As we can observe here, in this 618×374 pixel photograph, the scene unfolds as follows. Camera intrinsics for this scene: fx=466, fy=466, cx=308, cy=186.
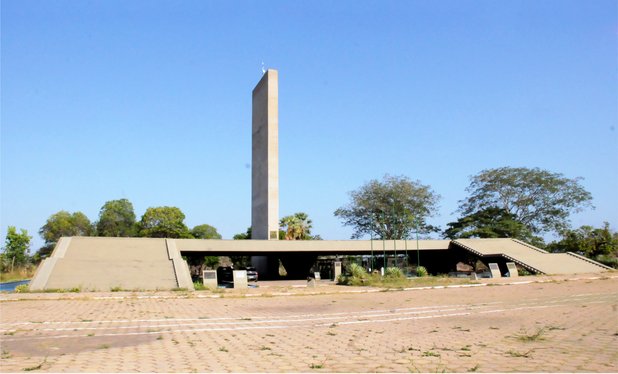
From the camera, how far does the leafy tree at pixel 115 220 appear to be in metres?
78.5

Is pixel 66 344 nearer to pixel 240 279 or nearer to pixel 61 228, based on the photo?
pixel 240 279

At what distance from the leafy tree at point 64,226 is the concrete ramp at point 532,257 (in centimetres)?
6332

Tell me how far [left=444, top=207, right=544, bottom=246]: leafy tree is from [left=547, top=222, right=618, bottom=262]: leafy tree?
4.61m

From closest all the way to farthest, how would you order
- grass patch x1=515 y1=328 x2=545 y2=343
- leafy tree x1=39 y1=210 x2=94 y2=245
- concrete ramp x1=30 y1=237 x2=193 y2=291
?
grass patch x1=515 y1=328 x2=545 y2=343, concrete ramp x1=30 y1=237 x2=193 y2=291, leafy tree x1=39 y1=210 x2=94 y2=245

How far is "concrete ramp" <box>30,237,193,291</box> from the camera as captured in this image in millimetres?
24078

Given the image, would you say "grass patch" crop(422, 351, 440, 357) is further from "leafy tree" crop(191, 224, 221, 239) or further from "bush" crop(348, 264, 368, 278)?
"leafy tree" crop(191, 224, 221, 239)

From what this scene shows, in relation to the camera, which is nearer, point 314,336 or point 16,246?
point 314,336

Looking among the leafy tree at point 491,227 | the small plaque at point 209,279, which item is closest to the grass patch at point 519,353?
the small plaque at point 209,279

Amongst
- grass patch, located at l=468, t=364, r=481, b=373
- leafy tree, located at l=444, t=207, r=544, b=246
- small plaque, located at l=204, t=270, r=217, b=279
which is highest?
leafy tree, located at l=444, t=207, r=544, b=246

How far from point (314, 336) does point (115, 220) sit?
76420 millimetres

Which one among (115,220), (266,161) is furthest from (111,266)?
(115,220)

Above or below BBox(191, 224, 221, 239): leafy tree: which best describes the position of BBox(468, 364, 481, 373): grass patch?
below

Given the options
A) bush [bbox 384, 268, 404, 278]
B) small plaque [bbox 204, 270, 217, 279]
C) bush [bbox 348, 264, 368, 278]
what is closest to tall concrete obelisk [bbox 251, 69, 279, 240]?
bush [bbox 348, 264, 368, 278]

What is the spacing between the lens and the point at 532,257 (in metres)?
41.0
